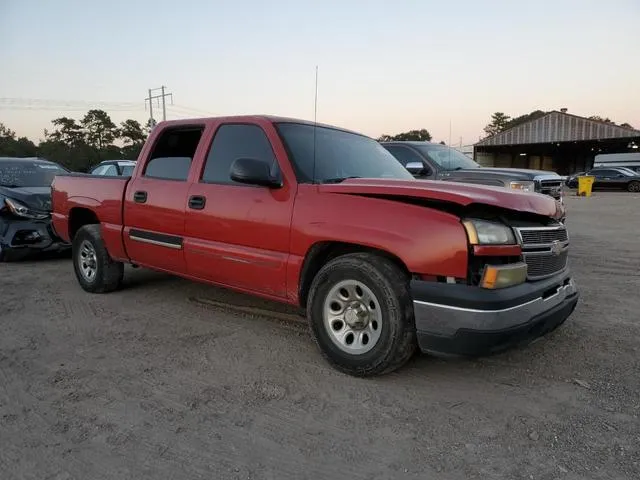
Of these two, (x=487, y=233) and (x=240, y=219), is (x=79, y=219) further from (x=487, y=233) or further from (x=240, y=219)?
(x=487, y=233)

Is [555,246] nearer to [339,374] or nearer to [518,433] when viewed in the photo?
[518,433]

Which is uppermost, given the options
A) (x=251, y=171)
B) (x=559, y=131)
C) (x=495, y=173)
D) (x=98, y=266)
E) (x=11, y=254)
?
(x=559, y=131)

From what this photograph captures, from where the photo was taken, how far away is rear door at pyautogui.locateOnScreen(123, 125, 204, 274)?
179 inches

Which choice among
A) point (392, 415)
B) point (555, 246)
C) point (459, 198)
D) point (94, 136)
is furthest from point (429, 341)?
point (94, 136)

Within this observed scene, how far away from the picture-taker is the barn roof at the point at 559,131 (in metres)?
45.2

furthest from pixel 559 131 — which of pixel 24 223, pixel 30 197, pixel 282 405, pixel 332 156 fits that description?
pixel 282 405

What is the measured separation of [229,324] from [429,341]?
2140 millimetres

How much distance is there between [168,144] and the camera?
16.3 ft

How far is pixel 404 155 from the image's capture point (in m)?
9.09

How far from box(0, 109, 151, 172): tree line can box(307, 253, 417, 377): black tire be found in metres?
72.8

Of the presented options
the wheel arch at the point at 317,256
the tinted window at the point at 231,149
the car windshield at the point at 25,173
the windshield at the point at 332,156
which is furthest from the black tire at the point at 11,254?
the wheel arch at the point at 317,256

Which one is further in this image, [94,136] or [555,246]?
[94,136]

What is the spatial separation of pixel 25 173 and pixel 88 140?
84.0 meters

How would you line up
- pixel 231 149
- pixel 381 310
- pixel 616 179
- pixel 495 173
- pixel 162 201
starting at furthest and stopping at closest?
pixel 616 179 → pixel 495 173 → pixel 162 201 → pixel 231 149 → pixel 381 310
